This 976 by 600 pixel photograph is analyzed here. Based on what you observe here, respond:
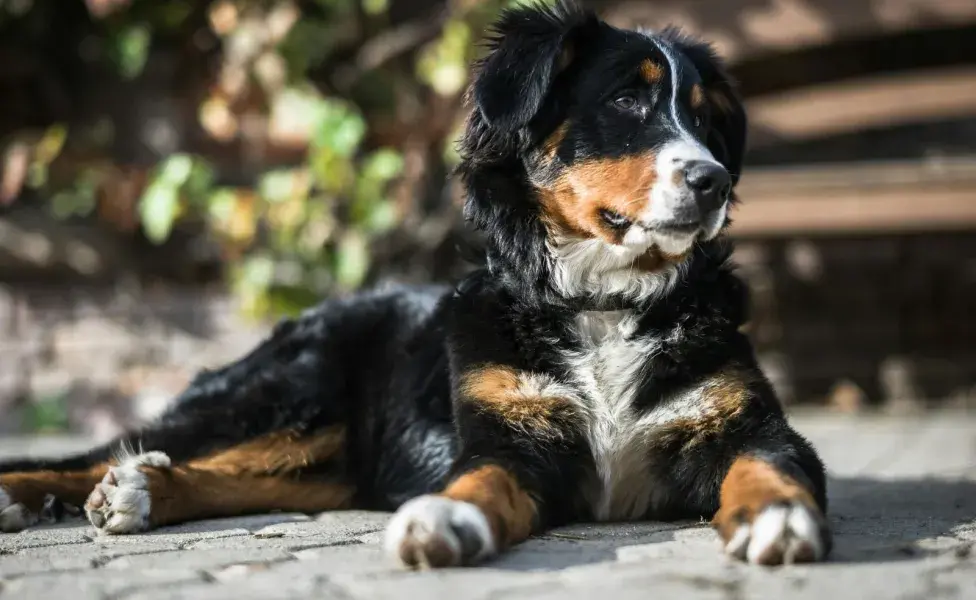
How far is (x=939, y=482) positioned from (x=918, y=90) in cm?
371

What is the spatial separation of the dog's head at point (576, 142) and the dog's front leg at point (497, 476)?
42cm

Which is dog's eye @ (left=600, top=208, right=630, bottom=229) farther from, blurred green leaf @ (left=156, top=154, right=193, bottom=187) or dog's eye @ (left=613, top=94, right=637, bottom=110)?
blurred green leaf @ (left=156, top=154, right=193, bottom=187)

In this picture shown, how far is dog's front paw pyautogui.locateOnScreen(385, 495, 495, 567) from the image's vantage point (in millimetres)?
2312

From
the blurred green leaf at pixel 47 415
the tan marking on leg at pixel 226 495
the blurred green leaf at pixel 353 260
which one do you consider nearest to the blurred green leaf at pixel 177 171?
the blurred green leaf at pixel 353 260

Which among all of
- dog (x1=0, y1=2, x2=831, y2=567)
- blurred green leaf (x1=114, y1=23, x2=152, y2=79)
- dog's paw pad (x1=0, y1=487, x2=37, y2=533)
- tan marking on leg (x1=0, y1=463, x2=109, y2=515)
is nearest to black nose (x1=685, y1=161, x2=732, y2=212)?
dog (x1=0, y1=2, x2=831, y2=567)

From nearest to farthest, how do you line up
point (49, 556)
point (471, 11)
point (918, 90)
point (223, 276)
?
point (49, 556), point (471, 11), point (918, 90), point (223, 276)

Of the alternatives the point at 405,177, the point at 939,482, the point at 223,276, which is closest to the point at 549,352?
the point at 939,482

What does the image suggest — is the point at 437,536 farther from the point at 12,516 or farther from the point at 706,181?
the point at 12,516

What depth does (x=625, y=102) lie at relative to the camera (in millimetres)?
3229

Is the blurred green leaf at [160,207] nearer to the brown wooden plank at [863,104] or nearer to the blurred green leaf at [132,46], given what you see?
the blurred green leaf at [132,46]

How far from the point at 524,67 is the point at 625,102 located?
1.12ft

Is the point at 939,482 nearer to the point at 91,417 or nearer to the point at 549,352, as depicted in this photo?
the point at 549,352

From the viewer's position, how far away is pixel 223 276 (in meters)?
7.23

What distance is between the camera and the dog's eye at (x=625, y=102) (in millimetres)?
3215
